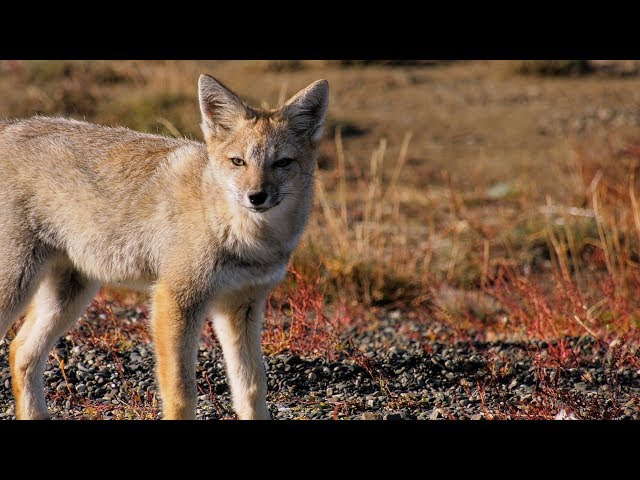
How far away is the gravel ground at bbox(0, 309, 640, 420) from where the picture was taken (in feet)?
19.0

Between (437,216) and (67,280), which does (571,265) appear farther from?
(67,280)

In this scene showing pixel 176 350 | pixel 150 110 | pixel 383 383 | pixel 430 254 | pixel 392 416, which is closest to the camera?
pixel 176 350

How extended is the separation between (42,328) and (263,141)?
1.82 m

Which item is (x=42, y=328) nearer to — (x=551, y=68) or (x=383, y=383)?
(x=383, y=383)

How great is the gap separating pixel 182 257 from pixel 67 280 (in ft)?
3.22

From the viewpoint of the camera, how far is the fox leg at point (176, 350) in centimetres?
522

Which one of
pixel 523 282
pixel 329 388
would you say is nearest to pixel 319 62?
pixel 523 282

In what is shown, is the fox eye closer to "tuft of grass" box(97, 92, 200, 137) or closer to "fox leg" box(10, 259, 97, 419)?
"fox leg" box(10, 259, 97, 419)

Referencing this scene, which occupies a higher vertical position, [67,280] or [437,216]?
[67,280]

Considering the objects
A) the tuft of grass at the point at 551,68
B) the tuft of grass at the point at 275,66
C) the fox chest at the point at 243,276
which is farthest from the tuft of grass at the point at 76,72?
the fox chest at the point at 243,276

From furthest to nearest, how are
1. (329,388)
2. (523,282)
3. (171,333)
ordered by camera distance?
(523,282) → (329,388) → (171,333)

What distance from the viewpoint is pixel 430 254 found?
31.8 feet

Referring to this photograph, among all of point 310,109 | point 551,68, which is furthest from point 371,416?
point 551,68

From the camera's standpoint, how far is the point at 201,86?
5.49 meters
